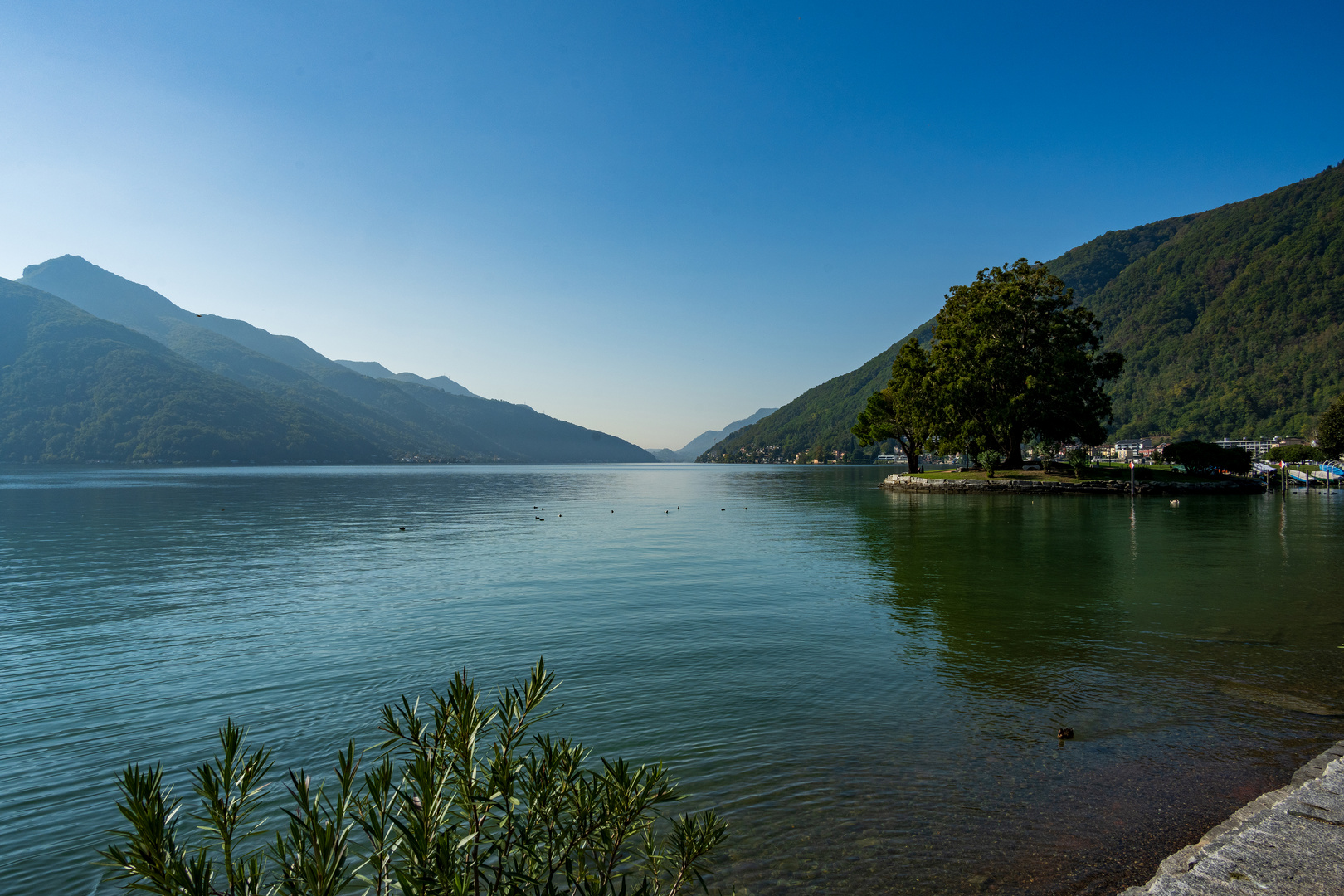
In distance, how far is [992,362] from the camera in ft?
209

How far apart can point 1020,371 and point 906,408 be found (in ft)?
41.8

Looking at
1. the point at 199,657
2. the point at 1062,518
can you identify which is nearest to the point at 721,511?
the point at 1062,518

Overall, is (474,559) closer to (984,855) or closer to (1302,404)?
(984,855)

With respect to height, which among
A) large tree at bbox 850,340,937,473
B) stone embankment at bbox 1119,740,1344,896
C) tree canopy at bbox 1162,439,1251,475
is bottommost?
stone embankment at bbox 1119,740,1344,896

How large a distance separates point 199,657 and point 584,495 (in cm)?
5637

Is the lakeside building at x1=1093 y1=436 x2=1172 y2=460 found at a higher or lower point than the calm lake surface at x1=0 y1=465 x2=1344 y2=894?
higher

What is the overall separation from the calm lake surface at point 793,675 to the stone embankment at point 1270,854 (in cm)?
58

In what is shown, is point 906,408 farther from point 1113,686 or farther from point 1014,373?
point 1113,686

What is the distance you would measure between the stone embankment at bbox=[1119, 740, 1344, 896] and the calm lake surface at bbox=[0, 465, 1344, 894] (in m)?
0.58

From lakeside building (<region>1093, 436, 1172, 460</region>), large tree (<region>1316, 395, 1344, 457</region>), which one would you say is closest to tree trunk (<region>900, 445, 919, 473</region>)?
large tree (<region>1316, 395, 1344, 457</region>)

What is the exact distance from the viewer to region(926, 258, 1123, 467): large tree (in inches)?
2442

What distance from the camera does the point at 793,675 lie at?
11.5 meters

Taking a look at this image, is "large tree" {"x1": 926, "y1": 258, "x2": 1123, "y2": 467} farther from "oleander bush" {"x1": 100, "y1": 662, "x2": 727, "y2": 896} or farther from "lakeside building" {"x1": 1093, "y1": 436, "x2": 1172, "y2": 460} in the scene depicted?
"lakeside building" {"x1": 1093, "y1": 436, "x2": 1172, "y2": 460}

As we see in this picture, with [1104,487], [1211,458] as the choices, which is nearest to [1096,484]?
[1104,487]
